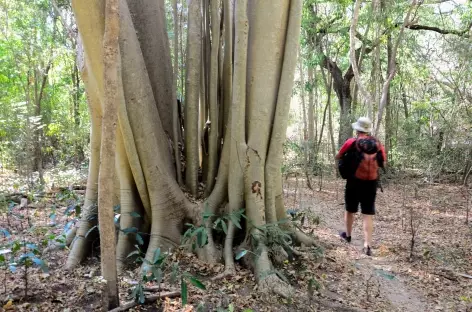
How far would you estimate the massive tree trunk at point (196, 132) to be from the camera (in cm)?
387

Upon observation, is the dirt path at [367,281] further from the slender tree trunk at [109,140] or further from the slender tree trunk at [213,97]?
the slender tree trunk at [109,140]

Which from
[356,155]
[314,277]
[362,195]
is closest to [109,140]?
[314,277]

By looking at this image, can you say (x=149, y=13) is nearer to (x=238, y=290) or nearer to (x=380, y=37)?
(x=238, y=290)

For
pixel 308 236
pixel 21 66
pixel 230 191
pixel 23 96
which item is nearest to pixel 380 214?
pixel 308 236

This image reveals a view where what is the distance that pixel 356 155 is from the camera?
494 centimetres

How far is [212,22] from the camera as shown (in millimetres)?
4539

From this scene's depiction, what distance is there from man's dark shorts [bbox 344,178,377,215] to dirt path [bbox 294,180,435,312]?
0.56m

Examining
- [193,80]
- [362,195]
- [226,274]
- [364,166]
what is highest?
[193,80]

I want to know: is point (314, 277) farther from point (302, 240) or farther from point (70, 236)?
point (70, 236)

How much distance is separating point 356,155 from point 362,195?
535mm

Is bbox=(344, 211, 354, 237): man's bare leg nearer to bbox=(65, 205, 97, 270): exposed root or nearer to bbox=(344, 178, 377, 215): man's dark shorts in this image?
bbox=(344, 178, 377, 215): man's dark shorts

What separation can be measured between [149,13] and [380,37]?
8.07m

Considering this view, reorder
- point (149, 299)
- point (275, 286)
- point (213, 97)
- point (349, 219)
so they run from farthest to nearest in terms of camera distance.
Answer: point (349, 219) → point (213, 97) → point (275, 286) → point (149, 299)

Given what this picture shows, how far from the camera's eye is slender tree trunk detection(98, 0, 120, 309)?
98.6 inches
